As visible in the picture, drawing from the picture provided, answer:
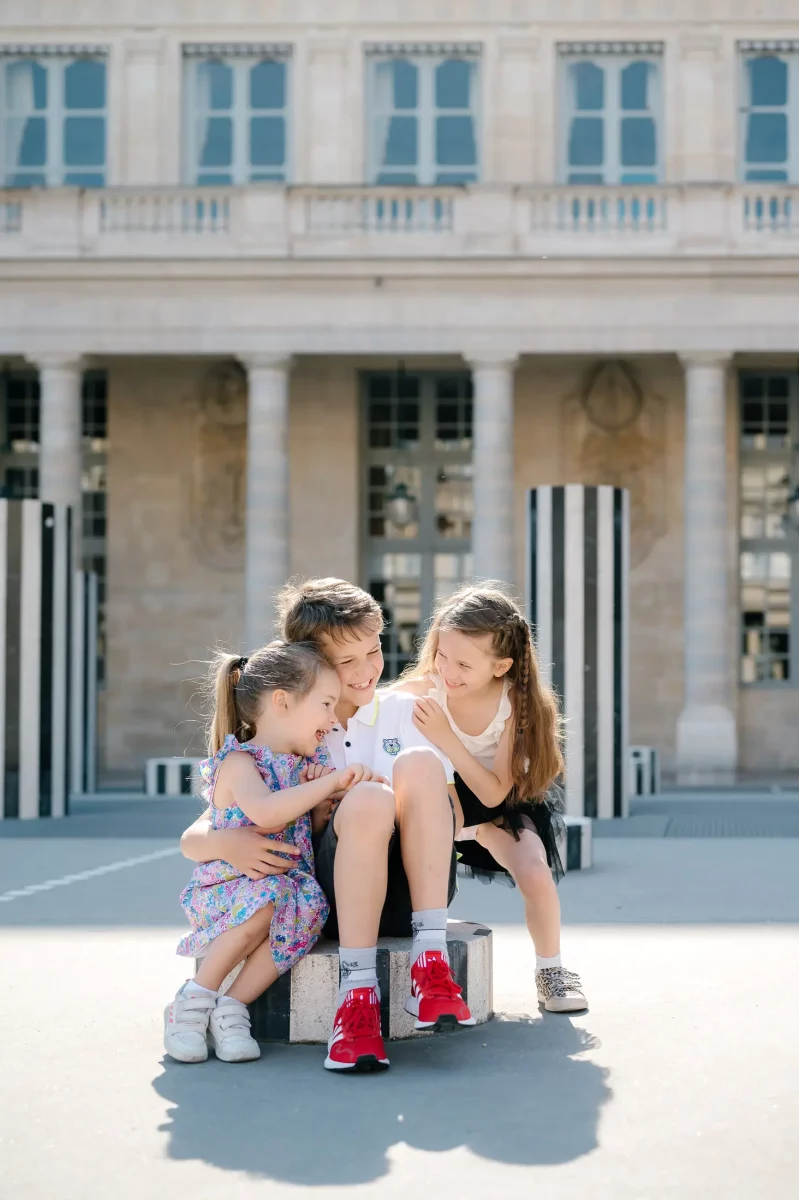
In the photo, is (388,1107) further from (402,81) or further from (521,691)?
(402,81)

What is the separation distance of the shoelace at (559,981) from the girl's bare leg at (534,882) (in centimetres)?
5

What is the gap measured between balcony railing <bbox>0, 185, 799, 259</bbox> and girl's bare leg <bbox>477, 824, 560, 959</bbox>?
62.6ft

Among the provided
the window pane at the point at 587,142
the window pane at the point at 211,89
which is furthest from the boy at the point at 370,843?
the window pane at the point at 211,89

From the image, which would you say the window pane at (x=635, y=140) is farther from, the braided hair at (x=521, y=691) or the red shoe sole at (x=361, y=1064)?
the red shoe sole at (x=361, y=1064)

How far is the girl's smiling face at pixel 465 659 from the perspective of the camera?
17.0 ft

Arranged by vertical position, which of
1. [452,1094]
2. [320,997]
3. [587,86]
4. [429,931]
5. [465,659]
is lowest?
[452,1094]

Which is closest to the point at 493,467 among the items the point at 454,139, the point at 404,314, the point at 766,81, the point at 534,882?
the point at 404,314

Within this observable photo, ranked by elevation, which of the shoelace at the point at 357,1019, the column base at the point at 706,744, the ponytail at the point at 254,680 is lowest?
the column base at the point at 706,744

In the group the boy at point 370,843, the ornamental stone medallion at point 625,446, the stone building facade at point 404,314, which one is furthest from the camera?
the ornamental stone medallion at point 625,446

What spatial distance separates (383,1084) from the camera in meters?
4.34

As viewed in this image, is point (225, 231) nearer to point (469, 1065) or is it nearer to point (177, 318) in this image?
point (177, 318)

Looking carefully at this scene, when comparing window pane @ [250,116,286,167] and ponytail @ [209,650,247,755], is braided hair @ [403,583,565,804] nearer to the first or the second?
ponytail @ [209,650,247,755]

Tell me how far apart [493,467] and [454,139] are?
18.4 ft

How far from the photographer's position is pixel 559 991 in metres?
5.28
